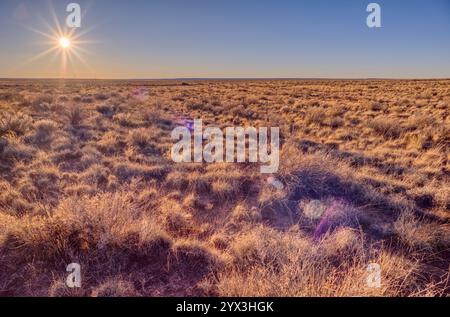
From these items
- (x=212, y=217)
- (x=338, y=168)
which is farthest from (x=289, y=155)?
(x=212, y=217)

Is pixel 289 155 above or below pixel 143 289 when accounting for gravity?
above

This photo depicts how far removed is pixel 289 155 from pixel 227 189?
6.08 feet

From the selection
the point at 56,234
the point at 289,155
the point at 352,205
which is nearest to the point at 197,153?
the point at 289,155

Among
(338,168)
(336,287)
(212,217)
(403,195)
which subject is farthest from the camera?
(338,168)

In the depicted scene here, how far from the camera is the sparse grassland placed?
3424 mm

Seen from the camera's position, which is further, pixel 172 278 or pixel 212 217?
pixel 212 217

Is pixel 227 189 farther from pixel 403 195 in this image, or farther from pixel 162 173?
pixel 403 195

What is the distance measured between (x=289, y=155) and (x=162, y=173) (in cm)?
287

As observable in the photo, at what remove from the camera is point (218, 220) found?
5117 millimetres

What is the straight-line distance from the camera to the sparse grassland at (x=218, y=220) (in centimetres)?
342

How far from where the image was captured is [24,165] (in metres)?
7.92

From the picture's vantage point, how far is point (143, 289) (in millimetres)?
3357

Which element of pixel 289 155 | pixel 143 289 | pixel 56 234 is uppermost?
pixel 289 155
